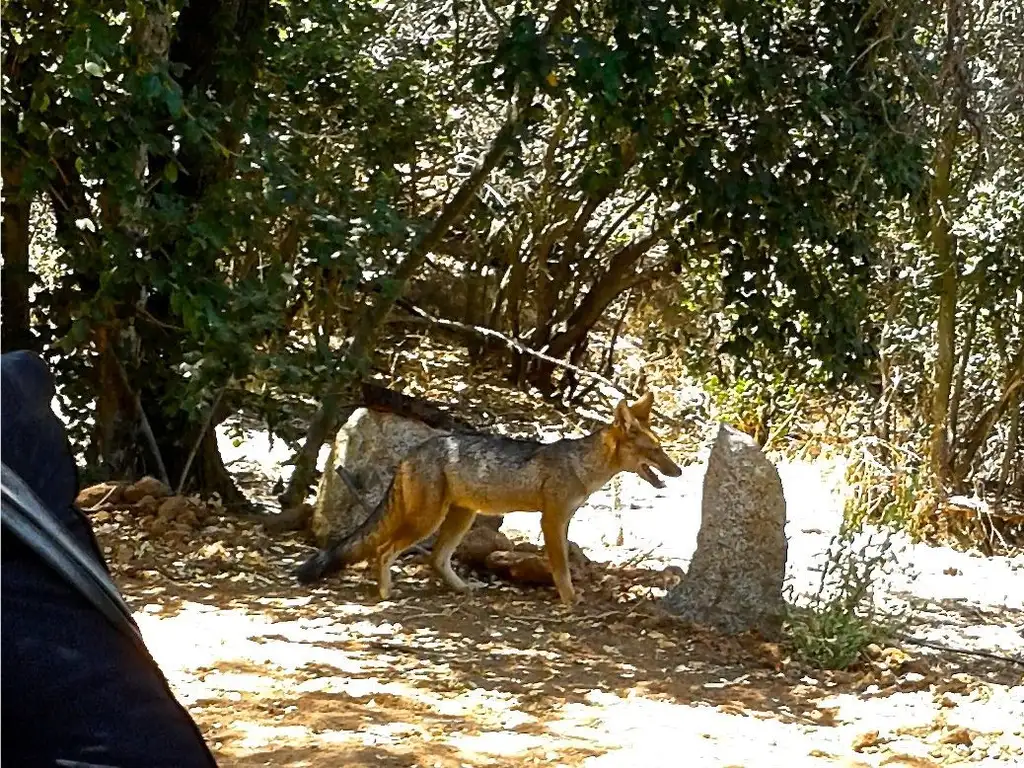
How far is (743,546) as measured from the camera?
6.32 m

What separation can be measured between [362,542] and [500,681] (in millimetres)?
1603

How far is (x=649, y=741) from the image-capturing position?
4441 millimetres

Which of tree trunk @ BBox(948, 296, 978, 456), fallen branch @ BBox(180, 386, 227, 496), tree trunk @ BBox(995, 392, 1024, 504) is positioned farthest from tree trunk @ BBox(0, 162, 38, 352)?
tree trunk @ BBox(995, 392, 1024, 504)

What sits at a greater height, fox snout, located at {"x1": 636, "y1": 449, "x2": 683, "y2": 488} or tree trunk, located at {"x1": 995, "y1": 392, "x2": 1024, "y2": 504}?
tree trunk, located at {"x1": 995, "y1": 392, "x2": 1024, "y2": 504}

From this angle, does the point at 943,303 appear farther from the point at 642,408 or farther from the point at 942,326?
the point at 642,408

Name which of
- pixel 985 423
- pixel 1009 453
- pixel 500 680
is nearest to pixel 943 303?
pixel 985 423

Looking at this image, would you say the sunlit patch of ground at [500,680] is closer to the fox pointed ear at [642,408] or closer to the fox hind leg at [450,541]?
the fox hind leg at [450,541]

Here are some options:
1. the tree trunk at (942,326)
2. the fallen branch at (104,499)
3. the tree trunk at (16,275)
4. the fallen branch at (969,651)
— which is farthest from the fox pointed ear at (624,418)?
the tree trunk at (942,326)

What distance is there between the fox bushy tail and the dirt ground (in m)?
Result: 0.10

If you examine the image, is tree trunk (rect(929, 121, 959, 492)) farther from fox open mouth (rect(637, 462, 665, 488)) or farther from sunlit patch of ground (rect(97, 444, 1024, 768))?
fox open mouth (rect(637, 462, 665, 488))

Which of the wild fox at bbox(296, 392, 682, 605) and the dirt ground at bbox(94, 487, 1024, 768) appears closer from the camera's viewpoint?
the dirt ground at bbox(94, 487, 1024, 768)

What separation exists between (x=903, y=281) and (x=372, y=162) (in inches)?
167

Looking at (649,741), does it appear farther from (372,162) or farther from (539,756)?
(372,162)

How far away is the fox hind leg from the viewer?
6754 millimetres
